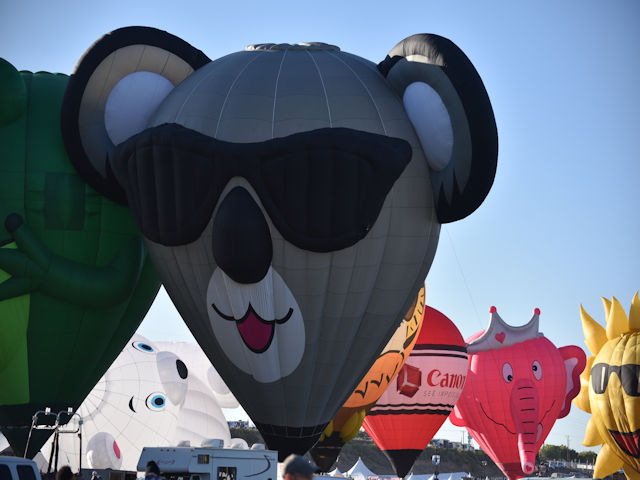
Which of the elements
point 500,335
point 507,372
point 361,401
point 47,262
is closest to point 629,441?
point 361,401

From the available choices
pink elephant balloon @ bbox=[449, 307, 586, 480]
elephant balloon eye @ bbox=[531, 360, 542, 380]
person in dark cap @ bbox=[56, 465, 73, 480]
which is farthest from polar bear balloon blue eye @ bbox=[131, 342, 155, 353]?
person in dark cap @ bbox=[56, 465, 73, 480]

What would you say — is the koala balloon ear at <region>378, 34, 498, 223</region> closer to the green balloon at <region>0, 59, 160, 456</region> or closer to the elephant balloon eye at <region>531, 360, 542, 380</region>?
the green balloon at <region>0, 59, 160, 456</region>

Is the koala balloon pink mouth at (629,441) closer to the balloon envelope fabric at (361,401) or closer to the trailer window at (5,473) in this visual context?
the balloon envelope fabric at (361,401)

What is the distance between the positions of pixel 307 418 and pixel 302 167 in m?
3.45

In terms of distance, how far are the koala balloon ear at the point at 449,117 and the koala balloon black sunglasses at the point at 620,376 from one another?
563 centimetres

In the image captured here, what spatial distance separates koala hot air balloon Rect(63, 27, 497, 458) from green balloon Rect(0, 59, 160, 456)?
1.50 ft

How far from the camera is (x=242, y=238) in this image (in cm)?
1191

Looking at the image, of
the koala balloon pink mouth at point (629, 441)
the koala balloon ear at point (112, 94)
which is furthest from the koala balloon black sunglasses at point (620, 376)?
the koala balloon ear at point (112, 94)

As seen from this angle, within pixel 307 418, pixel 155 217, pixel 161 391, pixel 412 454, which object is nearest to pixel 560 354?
pixel 412 454

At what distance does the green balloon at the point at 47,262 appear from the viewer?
13.2m

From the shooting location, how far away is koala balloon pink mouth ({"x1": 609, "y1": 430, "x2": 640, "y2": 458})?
16.6 m

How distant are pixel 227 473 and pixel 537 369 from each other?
50.1 feet

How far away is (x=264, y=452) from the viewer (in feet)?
40.5

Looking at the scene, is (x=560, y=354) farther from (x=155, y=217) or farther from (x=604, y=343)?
(x=155, y=217)
